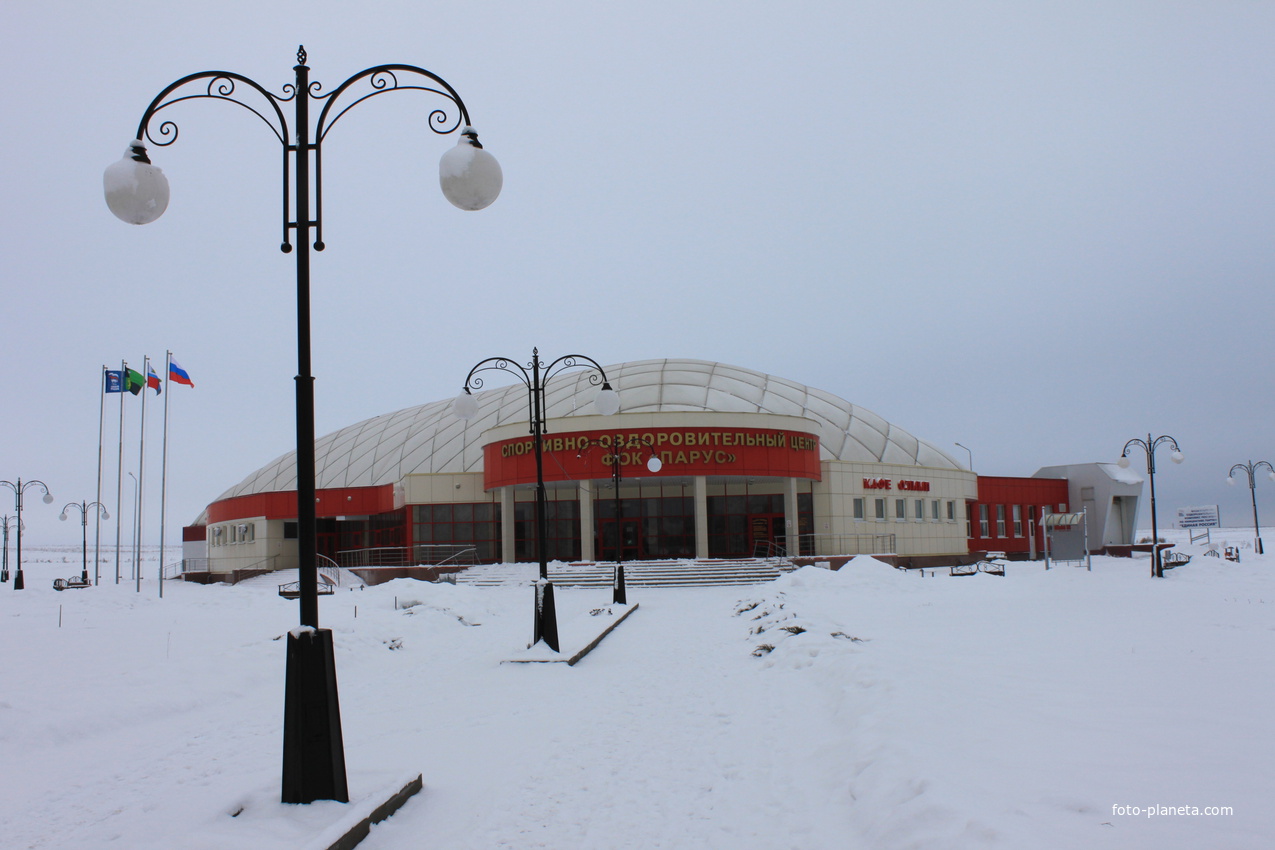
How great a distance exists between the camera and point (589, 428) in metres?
38.3

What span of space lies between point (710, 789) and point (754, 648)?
7620 millimetres

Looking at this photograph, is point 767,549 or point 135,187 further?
point 767,549

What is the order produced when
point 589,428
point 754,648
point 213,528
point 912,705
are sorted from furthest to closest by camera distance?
point 213,528, point 589,428, point 754,648, point 912,705

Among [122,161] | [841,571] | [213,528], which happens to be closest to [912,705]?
[122,161]

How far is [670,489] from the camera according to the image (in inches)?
1654

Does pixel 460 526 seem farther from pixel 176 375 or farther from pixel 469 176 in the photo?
pixel 469 176

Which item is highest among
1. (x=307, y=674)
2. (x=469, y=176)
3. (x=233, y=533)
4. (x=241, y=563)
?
(x=469, y=176)

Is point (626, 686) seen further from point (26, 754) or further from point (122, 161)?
point (122, 161)

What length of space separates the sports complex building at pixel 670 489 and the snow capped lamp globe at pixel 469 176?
72.0 ft

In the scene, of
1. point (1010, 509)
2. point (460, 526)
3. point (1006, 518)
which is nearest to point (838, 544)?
point (1006, 518)

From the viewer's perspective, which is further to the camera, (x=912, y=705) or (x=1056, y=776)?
(x=912, y=705)

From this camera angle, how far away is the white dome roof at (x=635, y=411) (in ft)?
158

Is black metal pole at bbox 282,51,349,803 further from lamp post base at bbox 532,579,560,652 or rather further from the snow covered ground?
lamp post base at bbox 532,579,560,652

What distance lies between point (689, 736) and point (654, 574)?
85.9ft
